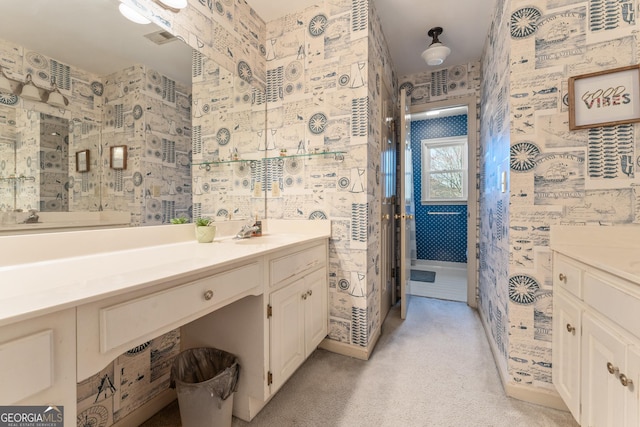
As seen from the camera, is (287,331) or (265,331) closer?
(265,331)

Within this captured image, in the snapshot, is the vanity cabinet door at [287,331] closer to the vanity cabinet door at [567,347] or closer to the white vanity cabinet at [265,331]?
the white vanity cabinet at [265,331]

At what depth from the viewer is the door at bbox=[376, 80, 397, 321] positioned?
95.0 inches

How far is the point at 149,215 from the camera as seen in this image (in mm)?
1400

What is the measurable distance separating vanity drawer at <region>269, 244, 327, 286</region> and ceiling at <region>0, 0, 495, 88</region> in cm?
117

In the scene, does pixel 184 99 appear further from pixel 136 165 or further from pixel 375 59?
pixel 375 59

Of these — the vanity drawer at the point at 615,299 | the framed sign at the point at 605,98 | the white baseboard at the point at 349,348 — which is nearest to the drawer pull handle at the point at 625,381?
the vanity drawer at the point at 615,299

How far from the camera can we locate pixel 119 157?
1.25 m

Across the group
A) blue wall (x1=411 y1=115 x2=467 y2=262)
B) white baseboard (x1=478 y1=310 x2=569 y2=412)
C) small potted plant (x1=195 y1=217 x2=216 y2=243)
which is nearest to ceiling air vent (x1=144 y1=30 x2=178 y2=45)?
small potted plant (x1=195 y1=217 x2=216 y2=243)

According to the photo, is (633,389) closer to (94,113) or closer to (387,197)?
(387,197)

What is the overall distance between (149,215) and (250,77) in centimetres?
131

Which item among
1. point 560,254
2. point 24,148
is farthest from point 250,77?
point 560,254

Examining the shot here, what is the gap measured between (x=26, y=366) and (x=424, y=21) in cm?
300

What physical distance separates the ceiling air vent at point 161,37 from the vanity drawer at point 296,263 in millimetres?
1289

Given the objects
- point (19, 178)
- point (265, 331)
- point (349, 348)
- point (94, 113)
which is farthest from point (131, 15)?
point (349, 348)
